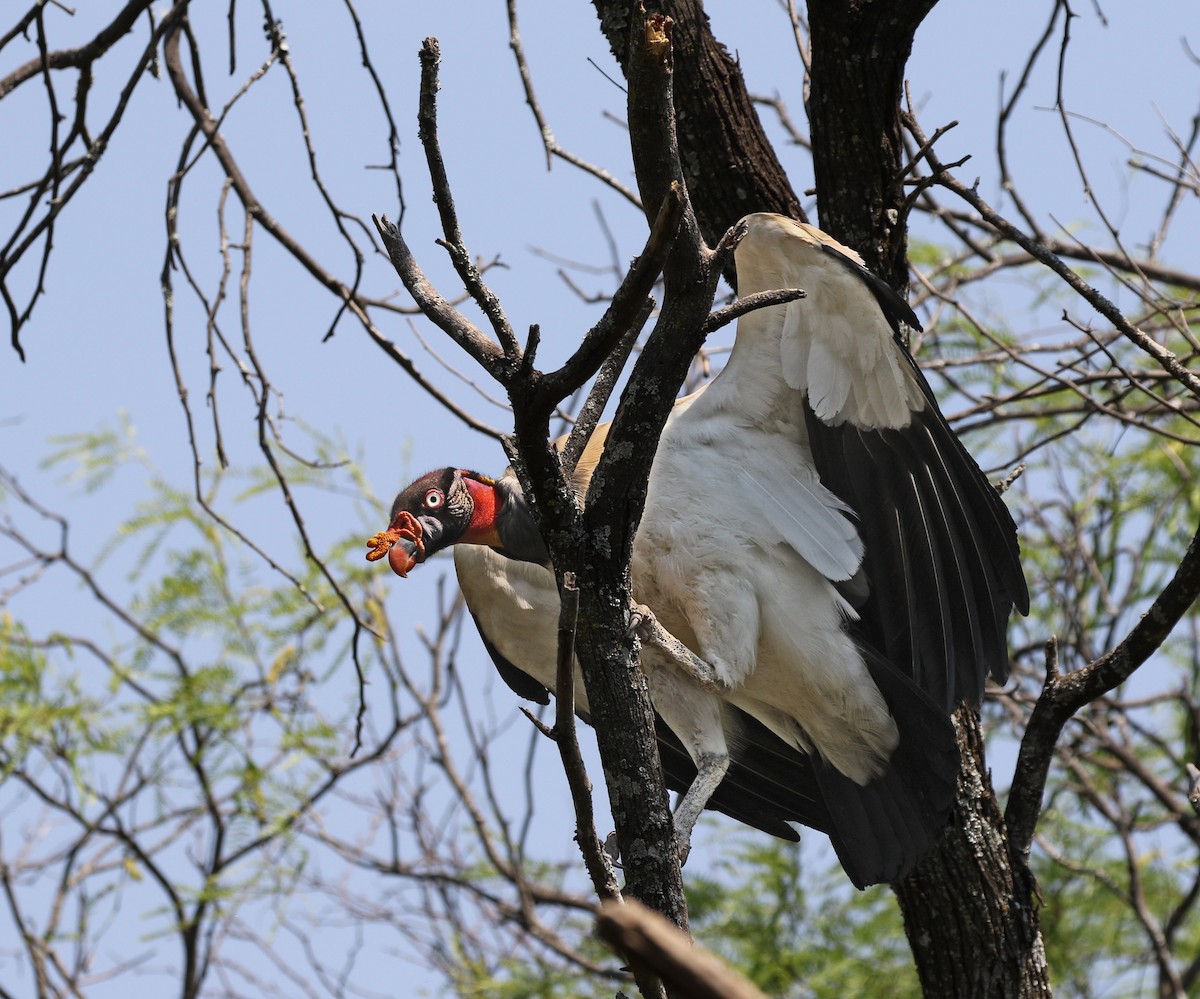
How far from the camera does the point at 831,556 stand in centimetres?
380

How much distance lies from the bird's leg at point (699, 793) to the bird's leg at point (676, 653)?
202 mm

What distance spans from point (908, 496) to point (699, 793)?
3.18 feet

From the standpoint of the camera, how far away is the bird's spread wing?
3738 mm

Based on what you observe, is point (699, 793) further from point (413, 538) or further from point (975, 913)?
point (413, 538)

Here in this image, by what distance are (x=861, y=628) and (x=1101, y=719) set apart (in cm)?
308

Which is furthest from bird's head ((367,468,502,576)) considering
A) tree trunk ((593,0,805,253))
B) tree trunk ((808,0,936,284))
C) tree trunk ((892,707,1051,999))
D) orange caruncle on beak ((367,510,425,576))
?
tree trunk ((892,707,1051,999))

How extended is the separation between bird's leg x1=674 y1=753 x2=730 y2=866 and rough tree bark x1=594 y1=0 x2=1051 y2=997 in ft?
2.09

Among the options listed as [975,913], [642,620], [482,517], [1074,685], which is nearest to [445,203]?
[642,620]

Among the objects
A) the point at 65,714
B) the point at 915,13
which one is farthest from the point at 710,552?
the point at 65,714

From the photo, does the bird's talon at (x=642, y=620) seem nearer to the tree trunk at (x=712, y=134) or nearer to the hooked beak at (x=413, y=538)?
the hooked beak at (x=413, y=538)

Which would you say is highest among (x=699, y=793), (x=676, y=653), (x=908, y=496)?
(x=908, y=496)

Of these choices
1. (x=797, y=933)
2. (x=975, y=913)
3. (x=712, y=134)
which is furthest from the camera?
(x=797, y=933)

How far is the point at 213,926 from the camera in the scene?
677cm

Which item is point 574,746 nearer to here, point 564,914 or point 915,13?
point 915,13
